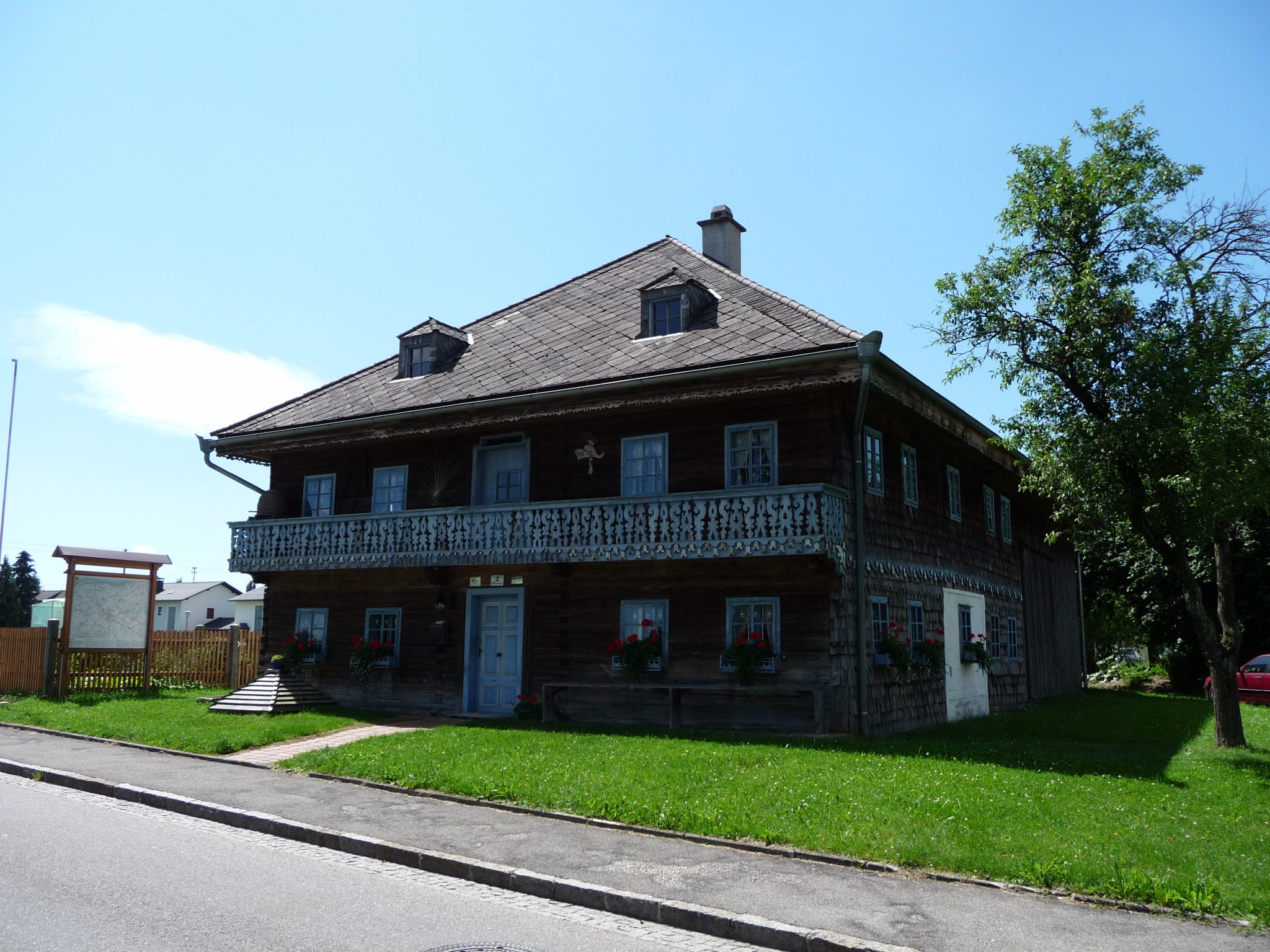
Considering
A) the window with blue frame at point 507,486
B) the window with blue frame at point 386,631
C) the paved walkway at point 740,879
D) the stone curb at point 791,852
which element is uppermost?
the window with blue frame at point 507,486

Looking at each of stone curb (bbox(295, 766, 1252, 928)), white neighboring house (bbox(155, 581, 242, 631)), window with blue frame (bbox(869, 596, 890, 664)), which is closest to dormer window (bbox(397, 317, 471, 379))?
window with blue frame (bbox(869, 596, 890, 664))

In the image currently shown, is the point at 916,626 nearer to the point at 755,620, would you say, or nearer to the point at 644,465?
the point at 755,620

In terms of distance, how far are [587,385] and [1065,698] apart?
1896cm

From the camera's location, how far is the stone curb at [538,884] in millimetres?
6496

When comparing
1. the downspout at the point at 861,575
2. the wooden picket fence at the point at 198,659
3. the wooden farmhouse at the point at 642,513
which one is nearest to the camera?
the downspout at the point at 861,575

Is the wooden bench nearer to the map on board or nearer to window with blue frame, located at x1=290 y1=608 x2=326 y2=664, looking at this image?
window with blue frame, located at x1=290 y1=608 x2=326 y2=664

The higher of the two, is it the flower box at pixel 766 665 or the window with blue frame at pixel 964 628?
the window with blue frame at pixel 964 628

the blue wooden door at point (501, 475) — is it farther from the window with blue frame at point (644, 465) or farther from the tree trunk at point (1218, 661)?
the tree trunk at point (1218, 661)

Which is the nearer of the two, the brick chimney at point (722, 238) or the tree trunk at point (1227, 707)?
the tree trunk at point (1227, 707)

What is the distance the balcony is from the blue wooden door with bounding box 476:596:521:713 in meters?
1.61

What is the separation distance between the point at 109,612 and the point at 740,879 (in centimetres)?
1989

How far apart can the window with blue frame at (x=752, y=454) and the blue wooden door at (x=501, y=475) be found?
14.9ft

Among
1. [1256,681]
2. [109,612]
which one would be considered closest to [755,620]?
[109,612]

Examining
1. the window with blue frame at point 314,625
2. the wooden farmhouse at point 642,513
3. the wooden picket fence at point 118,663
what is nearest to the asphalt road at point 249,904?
the wooden farmhouse at point 642,513
